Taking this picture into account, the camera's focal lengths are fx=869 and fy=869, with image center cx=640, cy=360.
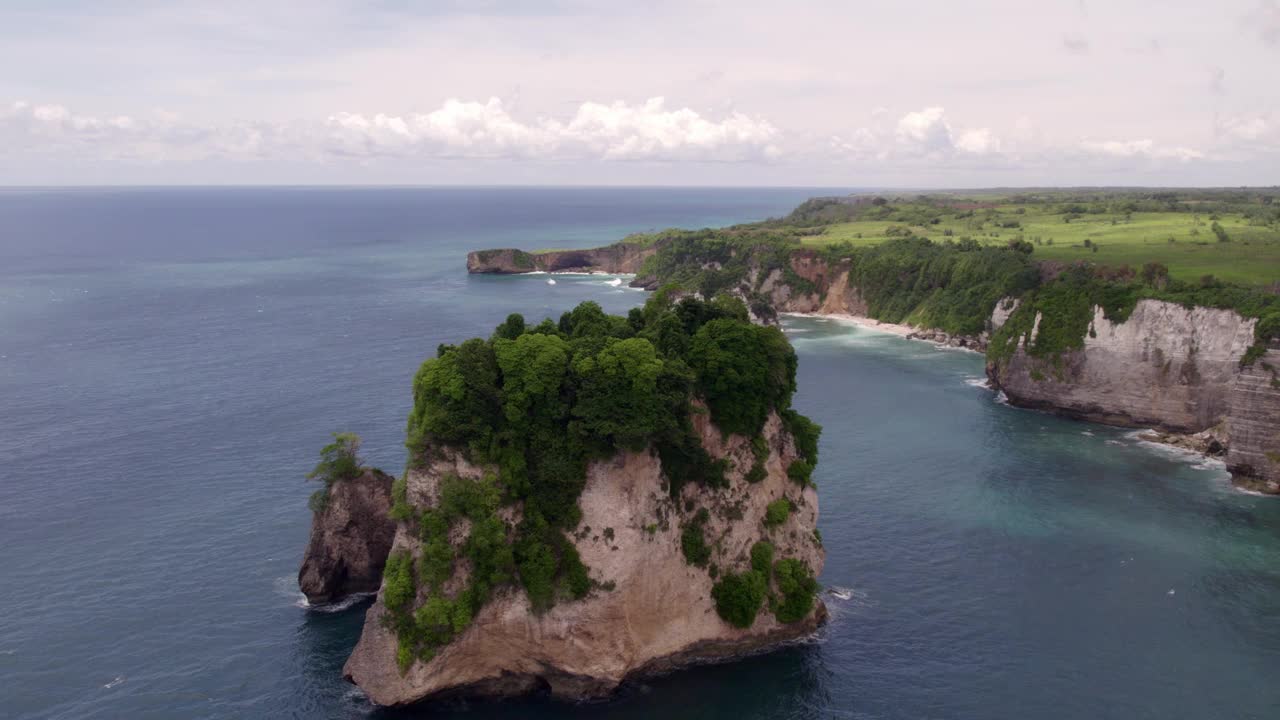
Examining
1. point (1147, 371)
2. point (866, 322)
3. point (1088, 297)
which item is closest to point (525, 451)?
point (1147, 371)

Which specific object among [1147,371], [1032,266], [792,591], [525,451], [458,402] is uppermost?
[1032,266]

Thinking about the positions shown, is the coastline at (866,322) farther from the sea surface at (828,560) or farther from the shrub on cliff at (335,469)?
the shrub on cliff at (335,469)

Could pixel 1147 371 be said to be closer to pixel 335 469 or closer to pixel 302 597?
pixel 335 469

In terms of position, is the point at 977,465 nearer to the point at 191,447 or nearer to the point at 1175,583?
the point at 1175,583

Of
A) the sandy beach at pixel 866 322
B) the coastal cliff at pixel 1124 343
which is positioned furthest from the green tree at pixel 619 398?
the sandy beach at pixel 866 322

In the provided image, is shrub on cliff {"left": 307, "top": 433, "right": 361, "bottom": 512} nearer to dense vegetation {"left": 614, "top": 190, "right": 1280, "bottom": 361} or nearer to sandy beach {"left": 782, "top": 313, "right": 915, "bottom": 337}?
dense vegetation {"left": 614, "top": 190, "right": 1280, "bottom": 361}
